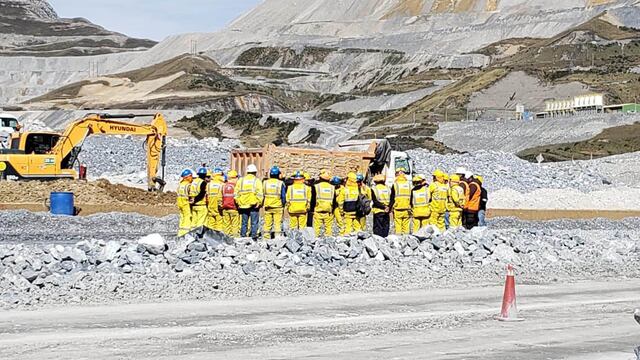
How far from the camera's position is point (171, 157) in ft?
144

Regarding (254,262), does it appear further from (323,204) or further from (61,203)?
(61,203)

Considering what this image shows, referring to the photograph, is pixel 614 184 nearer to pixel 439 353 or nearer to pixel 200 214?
pixel 200 214

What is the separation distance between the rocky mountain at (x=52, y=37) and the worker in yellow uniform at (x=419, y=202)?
143665mm

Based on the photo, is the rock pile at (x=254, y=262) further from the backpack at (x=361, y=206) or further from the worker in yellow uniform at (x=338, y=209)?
the worker in yellow uniform at (x=338, y=209)

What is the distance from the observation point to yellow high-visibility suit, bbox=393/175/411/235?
18891 mm

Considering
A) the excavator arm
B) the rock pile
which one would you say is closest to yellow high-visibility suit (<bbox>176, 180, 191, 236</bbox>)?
the rock pile

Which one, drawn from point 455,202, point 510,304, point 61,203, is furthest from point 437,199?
point 61,203

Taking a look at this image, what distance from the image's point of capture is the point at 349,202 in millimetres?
18703

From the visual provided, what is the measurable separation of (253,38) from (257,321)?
145 meters

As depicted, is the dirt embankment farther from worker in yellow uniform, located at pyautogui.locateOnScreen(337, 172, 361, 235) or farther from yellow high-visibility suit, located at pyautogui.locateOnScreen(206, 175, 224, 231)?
worker in yellow uniform, located at pyautogui.locateOnScreen(337, 172, 361, 235)

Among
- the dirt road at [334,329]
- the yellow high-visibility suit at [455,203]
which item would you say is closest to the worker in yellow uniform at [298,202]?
the yellow high-visibility suit at [455,203]

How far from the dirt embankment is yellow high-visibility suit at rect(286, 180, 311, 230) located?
922 cm

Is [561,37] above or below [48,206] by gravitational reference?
above

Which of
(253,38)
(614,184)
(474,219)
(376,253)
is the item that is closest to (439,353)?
(376,253)
